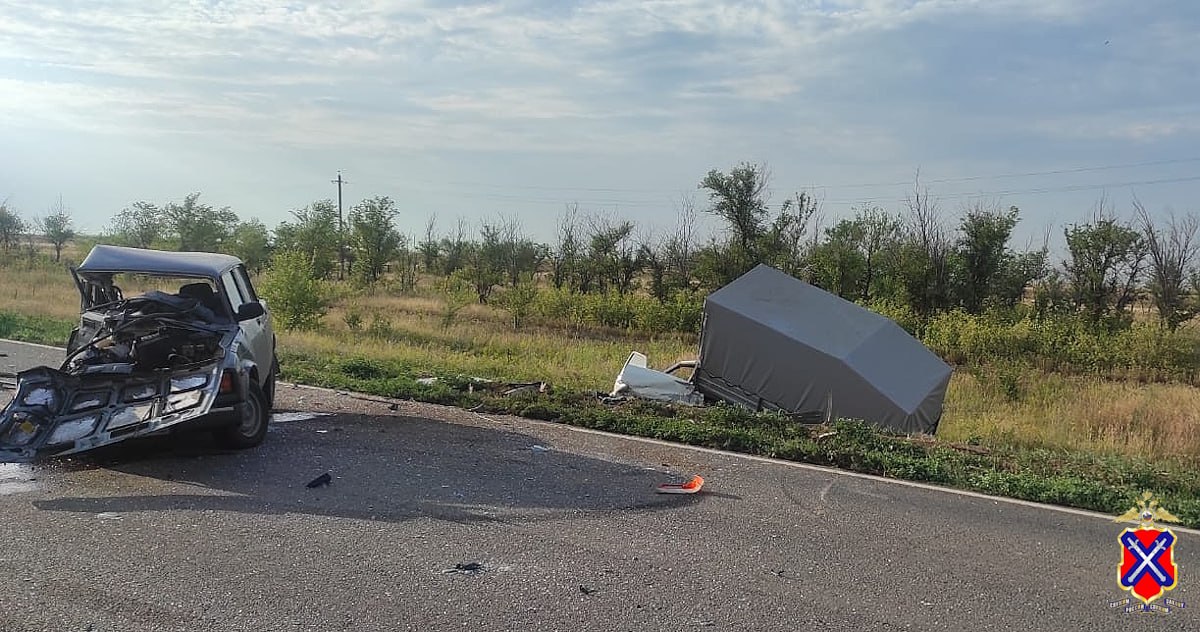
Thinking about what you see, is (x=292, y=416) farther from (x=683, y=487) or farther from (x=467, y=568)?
(x=467, y=568)

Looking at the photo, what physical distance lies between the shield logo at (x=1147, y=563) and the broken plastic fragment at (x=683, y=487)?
9.49 feet

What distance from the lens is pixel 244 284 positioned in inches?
362

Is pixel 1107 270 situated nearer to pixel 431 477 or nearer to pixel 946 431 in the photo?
pixel 946 431

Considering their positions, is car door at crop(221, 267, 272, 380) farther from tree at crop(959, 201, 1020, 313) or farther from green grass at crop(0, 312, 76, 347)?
tree at crop(959, 201, 1020, 313)

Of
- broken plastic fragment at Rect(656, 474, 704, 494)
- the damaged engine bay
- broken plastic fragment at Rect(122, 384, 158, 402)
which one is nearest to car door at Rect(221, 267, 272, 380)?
the damaged engine bay

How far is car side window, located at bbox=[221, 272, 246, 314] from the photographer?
8.38 m

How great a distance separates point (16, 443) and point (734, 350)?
8.94 m

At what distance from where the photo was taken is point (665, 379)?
1270cm

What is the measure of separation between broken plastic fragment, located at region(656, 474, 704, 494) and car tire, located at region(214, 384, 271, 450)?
11.8 feet

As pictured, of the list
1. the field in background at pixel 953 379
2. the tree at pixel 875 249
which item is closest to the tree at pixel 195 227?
the field in background at pixel 953 379

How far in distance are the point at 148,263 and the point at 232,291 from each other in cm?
79

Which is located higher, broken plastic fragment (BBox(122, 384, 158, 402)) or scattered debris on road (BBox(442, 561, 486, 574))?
broken plastic fragment (BBox(122, 384, 158, 402))

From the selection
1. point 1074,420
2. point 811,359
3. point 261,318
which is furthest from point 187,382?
point 1074,420

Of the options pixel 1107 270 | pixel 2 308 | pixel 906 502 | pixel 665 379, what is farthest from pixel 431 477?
pixel 1107 270
